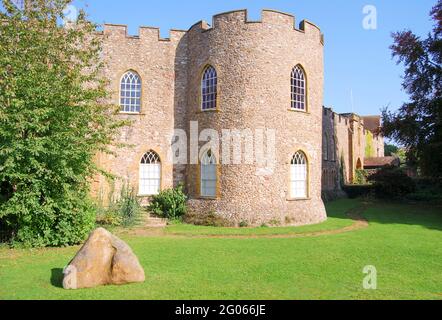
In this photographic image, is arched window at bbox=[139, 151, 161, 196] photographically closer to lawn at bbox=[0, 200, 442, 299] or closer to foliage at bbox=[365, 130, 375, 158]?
lawn at bbox=[0, 200, 442, 299]

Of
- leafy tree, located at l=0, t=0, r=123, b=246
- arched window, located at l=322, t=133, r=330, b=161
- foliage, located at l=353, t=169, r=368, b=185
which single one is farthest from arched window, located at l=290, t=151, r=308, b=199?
foliage, located at l=353, t=169, r=368, b=185

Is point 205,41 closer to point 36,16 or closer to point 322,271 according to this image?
point 36,16

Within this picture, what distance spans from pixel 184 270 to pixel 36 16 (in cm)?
986

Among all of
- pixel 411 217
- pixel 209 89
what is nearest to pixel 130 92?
pixel 209 89

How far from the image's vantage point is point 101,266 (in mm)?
8180

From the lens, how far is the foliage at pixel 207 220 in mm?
17094

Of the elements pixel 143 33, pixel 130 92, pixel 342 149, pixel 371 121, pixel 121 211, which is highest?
pixel 371 121

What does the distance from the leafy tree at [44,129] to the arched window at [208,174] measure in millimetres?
5999

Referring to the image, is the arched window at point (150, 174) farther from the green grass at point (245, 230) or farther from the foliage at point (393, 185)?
the foliage at point (393, 185)

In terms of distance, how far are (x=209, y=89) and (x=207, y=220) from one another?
6.40 m

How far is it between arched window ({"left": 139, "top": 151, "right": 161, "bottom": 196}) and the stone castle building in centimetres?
5

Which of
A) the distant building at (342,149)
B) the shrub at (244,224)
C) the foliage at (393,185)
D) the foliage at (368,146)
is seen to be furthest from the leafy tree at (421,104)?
the foliage at (368,146)

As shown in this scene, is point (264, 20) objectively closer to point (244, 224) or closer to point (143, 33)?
point (143, 33)

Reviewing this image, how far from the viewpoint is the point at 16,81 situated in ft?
37.0
